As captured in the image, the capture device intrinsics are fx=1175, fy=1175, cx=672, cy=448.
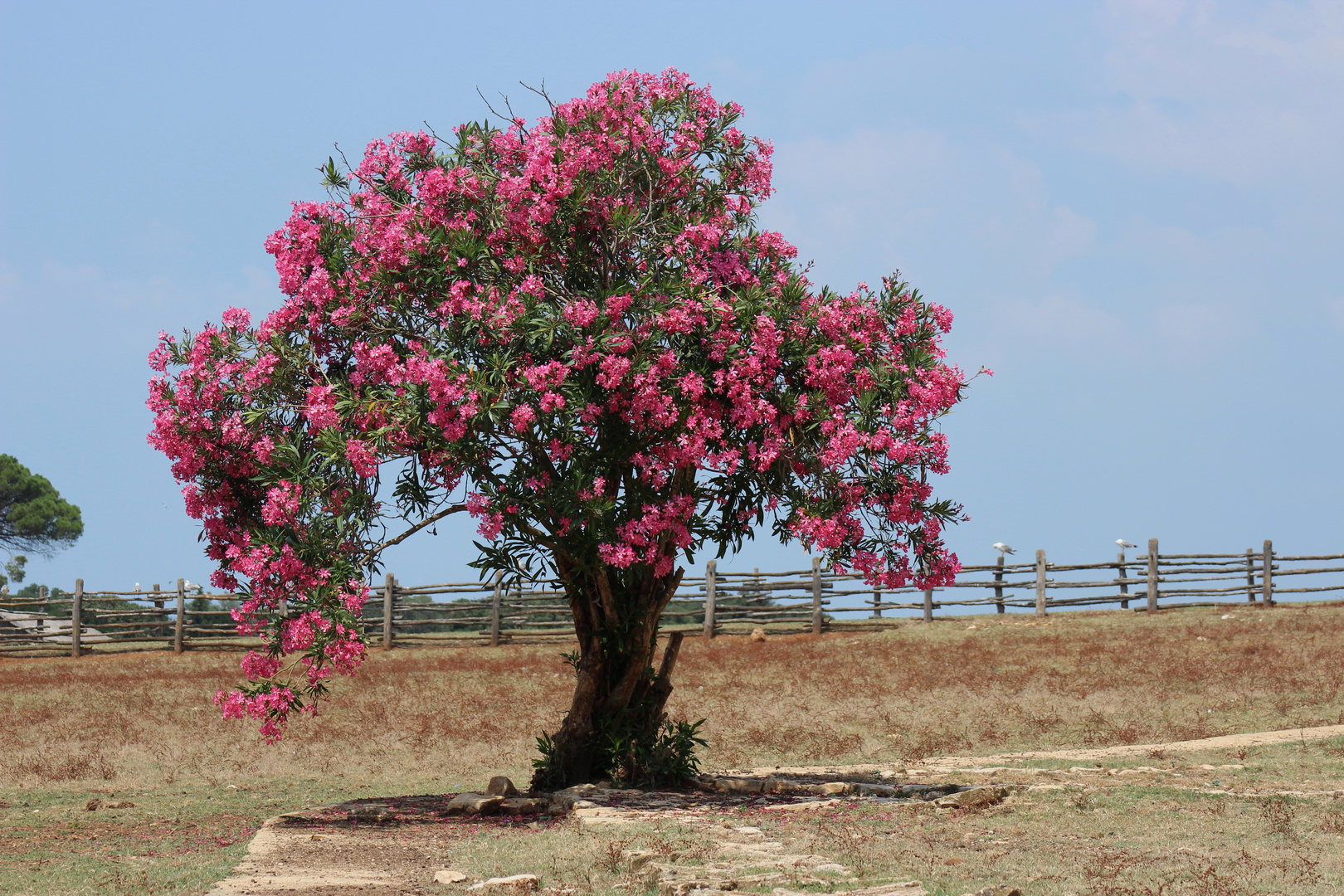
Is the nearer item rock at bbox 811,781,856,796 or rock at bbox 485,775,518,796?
rock at bbox 811,781,856,796

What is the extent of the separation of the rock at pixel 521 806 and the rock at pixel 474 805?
0.06 m

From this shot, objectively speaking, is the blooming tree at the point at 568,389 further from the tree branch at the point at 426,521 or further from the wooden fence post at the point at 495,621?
the wooden fence post at the point at 495,621

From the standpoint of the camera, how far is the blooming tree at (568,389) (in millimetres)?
9688

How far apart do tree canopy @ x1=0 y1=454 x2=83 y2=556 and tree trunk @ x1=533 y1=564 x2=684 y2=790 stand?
136 ft

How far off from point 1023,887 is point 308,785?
10.1m

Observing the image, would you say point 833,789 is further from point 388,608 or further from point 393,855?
point 388,608

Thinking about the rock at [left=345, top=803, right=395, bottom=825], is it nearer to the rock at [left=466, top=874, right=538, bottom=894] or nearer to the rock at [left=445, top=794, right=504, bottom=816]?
the rock at [left=445, top=794, right=504, bottom=816]

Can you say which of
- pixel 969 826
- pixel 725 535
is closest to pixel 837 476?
pixel 725 535

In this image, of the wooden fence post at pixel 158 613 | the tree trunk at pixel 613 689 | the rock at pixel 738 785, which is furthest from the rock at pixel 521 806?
the wooden fence post at pixel 158 613

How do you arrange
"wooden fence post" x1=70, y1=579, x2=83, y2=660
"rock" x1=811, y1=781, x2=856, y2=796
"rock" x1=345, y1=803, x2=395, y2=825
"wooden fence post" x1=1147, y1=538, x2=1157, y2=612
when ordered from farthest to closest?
"wooden fence post" x1=70, y1=579, x2=83, y2=660 < "wooden fence post" x1=1147, y1=538, x2=1157, y2=612 < "rock" x1=811, y1=781, x2=856, y2=796 < "rock" x1=345, y1=803, x2=395, y2=825

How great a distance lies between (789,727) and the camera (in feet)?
55.6

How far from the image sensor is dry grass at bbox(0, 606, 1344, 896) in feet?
28.2

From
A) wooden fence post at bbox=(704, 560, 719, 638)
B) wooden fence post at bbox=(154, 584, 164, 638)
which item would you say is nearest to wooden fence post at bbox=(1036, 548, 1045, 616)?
wooden fence post at bbox=(704, 560, 719, 638)

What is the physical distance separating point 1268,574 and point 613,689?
75.5 feet
